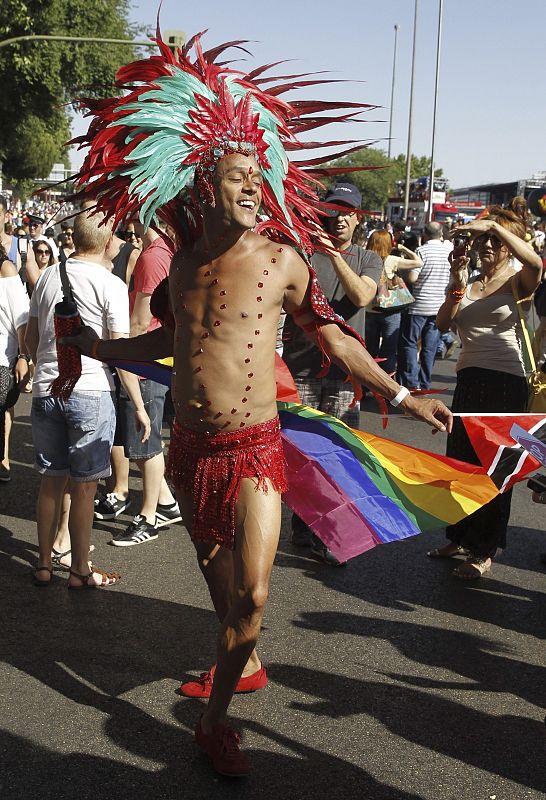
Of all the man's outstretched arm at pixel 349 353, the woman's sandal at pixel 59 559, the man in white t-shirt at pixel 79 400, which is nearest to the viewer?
the man's outstretched arm at pixel 349 353

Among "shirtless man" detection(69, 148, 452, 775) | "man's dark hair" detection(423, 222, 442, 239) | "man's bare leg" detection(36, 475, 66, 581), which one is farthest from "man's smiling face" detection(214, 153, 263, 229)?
"man's dark hair" detection(423, 222, 442, 239)

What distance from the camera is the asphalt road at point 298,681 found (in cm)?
338

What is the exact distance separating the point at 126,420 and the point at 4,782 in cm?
320

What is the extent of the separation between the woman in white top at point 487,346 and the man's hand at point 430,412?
6.00 feet

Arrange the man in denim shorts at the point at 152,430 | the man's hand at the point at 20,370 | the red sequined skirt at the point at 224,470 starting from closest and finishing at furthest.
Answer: the red sequined skirt at the point at 224,470, the man in denim shorts at the point at 152,430, the man's hand at the point at 20,370

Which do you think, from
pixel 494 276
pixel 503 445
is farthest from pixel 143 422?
pixel 494 276

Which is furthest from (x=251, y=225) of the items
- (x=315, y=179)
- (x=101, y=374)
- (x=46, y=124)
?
(x=46, y=124)

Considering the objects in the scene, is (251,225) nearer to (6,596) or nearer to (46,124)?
(6,596)

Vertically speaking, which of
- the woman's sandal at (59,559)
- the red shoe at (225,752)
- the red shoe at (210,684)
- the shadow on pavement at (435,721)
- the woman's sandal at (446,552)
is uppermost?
the red shoe at (225,752)

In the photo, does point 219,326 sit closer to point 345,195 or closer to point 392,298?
point 345,195

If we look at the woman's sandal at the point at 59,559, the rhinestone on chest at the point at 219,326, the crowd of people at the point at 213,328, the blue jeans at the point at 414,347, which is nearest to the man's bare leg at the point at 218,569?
the crowd of people at the point at 213,328

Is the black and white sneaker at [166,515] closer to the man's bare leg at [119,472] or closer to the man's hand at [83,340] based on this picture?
the man's bare leg at [119,472]

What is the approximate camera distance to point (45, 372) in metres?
5.02

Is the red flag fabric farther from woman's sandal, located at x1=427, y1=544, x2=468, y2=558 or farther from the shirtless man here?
woman's sandal, located at x1=427, y1=544, x2=468, y2=558
